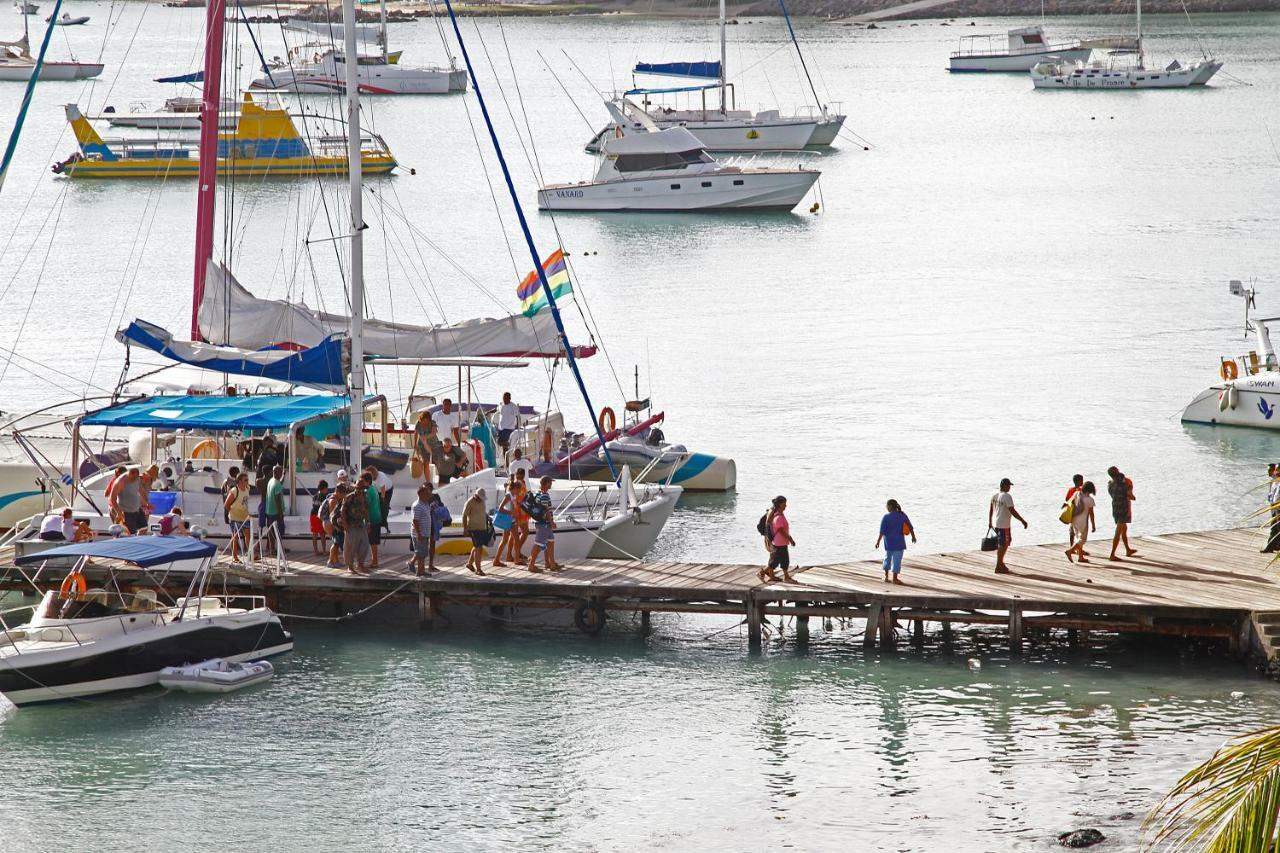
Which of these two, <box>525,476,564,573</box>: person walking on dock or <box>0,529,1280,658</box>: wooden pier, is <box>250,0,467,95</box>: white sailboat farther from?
<box>0,529,1280,658</box>: wooden pier

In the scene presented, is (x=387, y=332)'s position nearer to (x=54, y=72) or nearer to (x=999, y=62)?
(x=54, y=72)

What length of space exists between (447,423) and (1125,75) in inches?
3992

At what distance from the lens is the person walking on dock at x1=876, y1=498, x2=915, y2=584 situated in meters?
25.6

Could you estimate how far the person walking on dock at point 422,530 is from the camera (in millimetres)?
26875

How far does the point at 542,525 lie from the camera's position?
27344 millimetres

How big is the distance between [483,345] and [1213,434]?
18185 mm

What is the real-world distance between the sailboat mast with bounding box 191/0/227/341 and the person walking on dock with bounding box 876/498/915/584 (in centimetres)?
1474

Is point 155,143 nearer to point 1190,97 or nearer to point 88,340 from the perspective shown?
point 88,340

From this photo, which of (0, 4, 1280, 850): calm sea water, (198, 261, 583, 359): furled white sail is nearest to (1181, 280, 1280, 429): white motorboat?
(0, 4, 1280, 850): calm sea water

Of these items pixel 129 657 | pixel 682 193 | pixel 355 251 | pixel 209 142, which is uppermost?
pixel 682 193

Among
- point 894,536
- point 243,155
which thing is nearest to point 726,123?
point 243,155

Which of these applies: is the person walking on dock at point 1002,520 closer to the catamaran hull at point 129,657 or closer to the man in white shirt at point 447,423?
the man in white shirt at point 447,423

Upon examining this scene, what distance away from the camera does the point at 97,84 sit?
134m

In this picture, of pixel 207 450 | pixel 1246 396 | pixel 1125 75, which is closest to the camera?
pixel 207 450
